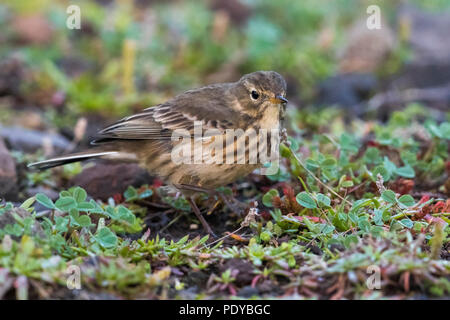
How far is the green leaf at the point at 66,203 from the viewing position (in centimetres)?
420

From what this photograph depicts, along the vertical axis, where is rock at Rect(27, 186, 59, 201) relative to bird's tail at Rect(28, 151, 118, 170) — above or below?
below

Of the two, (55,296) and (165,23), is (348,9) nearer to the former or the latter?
(165,23)

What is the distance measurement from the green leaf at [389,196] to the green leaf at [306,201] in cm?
48

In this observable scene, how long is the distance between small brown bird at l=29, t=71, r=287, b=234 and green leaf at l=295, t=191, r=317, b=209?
737 millimetres

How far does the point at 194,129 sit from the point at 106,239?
1.79 meters

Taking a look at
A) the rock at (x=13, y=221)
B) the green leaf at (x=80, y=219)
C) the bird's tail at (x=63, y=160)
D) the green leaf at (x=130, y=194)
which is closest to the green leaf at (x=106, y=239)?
the green leaf at (x=80, y=219)

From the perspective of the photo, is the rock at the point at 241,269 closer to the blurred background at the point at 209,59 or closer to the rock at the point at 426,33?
the blurred background at the point at 209,59

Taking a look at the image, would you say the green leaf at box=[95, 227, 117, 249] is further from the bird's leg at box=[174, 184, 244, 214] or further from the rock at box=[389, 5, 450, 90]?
the rock at box=[389, 5, 450, 90]

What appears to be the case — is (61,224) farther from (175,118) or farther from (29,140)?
(29,140)

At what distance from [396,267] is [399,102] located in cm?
535

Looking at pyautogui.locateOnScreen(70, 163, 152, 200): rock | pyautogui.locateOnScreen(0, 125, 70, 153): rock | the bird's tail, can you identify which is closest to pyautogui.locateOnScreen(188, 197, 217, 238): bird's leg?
pyautogui.locateOnScreen(70, 163, 152, 200): rock

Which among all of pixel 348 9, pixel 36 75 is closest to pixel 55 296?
pixel 36 75

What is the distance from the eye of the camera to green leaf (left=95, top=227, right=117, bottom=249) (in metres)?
4.04

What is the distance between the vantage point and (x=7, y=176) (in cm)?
547
